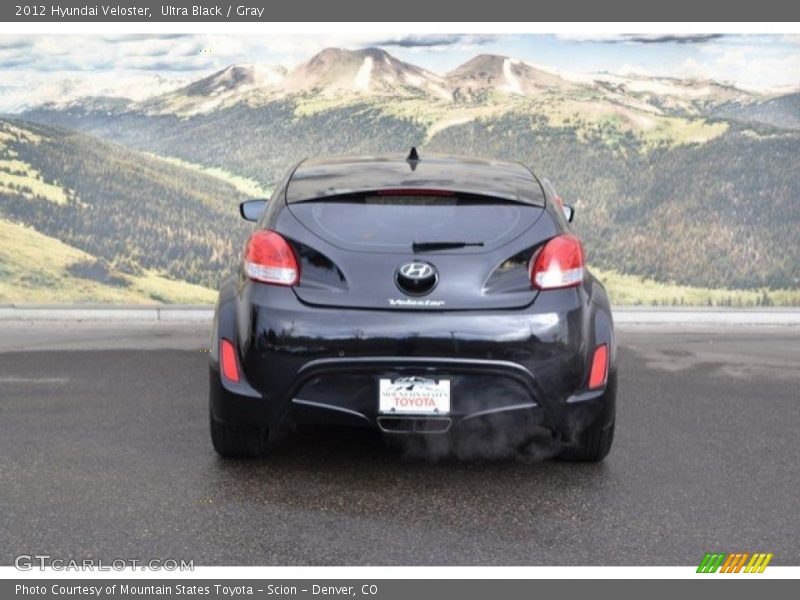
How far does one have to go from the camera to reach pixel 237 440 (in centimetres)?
602

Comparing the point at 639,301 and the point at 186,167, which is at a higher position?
the point at 186,167

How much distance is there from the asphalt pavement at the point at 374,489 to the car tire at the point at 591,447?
0.06 m

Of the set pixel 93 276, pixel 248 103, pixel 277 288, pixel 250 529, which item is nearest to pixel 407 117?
pixel 248 103

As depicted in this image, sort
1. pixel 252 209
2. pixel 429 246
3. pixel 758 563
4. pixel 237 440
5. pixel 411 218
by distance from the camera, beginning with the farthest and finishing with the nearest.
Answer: pixel 252 209 → pixel 237 440 → pixel 411 218 → pixel 429 246 → pixel 758 563

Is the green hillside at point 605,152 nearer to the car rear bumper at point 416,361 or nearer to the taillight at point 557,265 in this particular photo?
the taillight at point 557,265

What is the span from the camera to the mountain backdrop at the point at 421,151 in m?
11.5

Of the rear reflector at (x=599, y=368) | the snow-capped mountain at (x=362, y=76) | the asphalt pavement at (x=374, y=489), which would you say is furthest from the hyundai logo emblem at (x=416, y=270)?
the snow-capped mountain at (x=362, y=76)

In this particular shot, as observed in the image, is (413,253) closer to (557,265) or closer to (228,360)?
(557,265)

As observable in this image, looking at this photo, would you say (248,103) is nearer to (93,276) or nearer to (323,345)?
(93,276)

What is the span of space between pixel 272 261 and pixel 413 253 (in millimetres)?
649

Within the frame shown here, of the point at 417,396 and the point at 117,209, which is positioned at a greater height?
the point at 417,396

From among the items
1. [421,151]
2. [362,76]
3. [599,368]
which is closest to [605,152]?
[421,151]

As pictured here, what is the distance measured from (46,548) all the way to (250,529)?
2.68 ft

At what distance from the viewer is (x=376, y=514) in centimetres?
536
